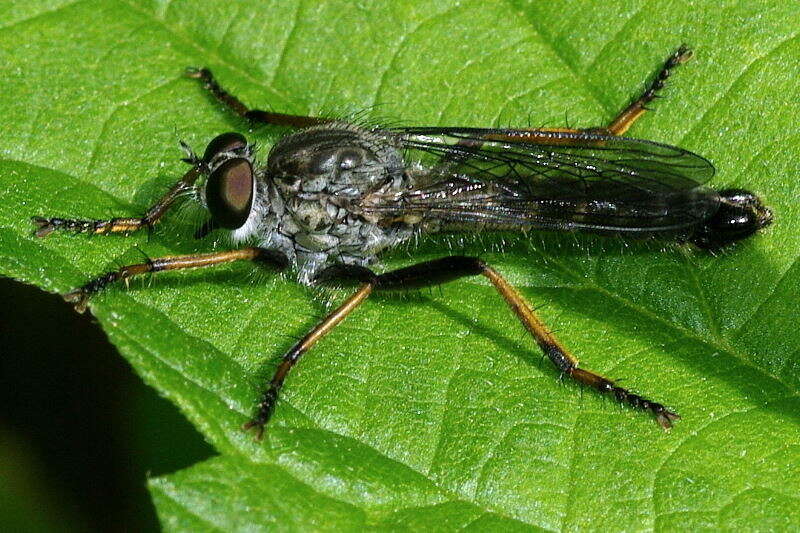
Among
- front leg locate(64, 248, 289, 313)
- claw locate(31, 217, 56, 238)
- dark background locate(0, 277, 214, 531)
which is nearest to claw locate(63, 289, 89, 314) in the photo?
front leg locate(64, 248, 289, 313)

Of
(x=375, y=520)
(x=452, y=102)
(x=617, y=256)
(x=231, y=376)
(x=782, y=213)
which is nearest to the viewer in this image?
(x=375, y=520)

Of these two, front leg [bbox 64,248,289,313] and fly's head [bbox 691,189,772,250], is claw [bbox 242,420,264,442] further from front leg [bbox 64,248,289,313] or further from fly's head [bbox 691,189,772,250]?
fly's head [bbox 691,189,772,250]

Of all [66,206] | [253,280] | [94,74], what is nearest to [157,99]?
[94,74]

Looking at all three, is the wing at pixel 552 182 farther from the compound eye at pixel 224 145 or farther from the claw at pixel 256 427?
the claw at pixel 256 427

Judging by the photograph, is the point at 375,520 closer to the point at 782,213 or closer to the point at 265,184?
the point at 265,184

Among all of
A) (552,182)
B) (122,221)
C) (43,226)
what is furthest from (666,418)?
(43,226)

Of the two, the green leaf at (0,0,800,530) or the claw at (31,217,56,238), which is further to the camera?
the claw at (31,217,56,238)
